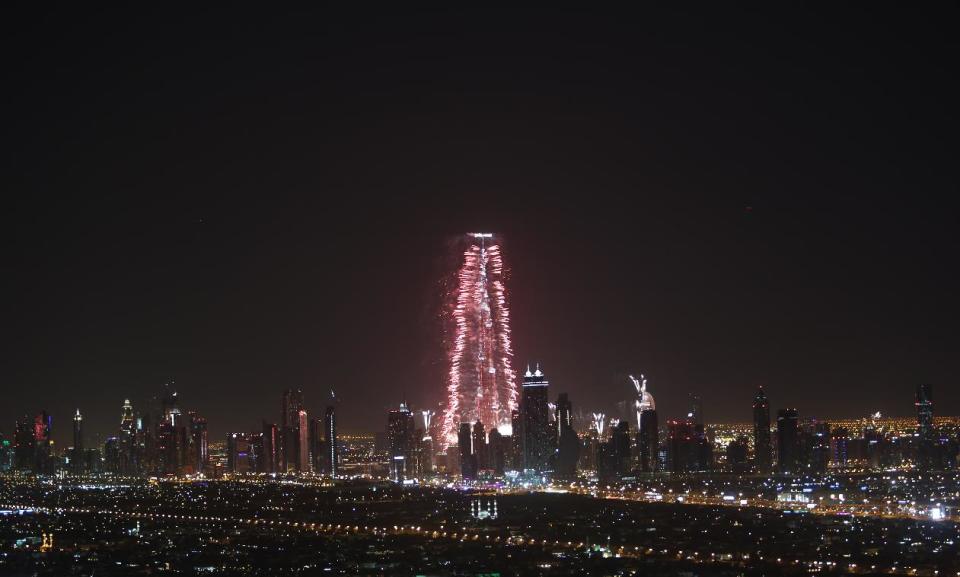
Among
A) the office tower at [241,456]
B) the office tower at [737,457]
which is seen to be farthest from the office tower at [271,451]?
the office tower at [737,457]

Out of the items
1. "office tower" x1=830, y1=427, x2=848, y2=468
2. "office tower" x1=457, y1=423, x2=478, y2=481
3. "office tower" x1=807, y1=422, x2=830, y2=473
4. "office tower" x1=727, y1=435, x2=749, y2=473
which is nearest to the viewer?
"office tower" x1=457, y1=423, x2=478, y2=481

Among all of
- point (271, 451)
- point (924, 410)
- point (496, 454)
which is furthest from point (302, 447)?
point (924, 410)

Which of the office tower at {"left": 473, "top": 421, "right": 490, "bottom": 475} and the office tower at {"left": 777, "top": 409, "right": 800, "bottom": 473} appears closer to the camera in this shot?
the office tower at {"left": 473, "top": 421, "right": 490, "bottom": 475}

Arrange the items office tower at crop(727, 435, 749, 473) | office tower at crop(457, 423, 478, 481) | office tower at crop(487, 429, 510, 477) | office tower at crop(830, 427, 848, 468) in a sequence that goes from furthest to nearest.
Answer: office tower at crop(830, 427, 848, 468) < office tower at crop(727, 435, 749, 473) < office tower at crop(487, 429, 510, 477) < office tower at crop(457, 423, 478, 481)

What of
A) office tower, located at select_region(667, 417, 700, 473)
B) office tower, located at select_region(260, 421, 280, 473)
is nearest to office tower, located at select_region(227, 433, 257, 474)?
office tower, located at select_region(260, 421, 280, 473)

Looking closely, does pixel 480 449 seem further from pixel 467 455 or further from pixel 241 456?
pixel 241 456

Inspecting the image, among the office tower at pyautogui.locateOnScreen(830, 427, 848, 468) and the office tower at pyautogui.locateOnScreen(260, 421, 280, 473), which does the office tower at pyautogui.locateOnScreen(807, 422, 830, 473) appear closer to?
the office tower at pyautogui.locateOnScreen(830, 427, 848, 468)

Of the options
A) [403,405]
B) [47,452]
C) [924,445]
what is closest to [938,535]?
[924,445]
